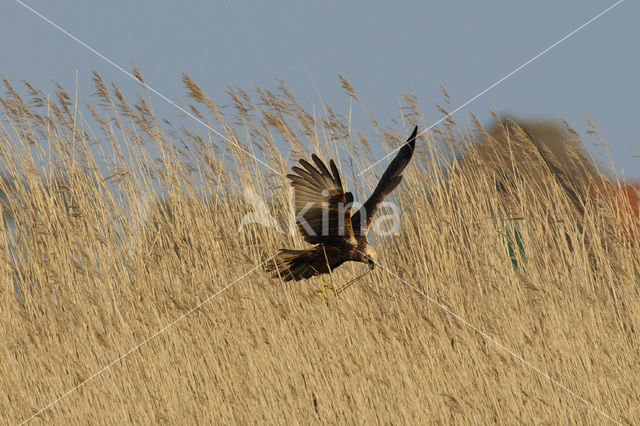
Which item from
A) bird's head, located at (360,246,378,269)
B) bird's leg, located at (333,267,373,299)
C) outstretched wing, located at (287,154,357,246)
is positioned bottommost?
bird's leg, located at (333,267,373,299)

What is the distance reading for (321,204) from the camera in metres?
3.76

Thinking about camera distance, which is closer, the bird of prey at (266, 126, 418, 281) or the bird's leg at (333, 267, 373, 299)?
the bird of prey at (266, 126, 418, 281)

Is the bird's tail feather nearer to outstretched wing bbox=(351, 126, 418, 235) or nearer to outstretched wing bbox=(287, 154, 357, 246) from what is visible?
outstretched wing bbox=(287, 154, 357, 246)

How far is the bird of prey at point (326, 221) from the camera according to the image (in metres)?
3.67

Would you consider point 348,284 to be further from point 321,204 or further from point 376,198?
point 321,204

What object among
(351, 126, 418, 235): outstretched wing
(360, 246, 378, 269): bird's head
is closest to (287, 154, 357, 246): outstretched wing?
(360, 246, 378, 269): bird's head

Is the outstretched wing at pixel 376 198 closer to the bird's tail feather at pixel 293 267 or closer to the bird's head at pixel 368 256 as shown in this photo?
the bird's head at pixel 368 256

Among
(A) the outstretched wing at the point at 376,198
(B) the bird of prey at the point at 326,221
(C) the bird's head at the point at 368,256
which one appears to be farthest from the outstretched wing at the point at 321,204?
(A) the outstretched wing at the point at 376,198

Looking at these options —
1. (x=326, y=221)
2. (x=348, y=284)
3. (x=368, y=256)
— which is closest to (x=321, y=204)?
(x=326, y=221)

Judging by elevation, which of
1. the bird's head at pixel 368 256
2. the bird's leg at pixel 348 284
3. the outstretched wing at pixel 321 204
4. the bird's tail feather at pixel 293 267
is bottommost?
the bird's leg at pixel 348 284

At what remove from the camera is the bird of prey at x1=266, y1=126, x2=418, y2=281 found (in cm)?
367

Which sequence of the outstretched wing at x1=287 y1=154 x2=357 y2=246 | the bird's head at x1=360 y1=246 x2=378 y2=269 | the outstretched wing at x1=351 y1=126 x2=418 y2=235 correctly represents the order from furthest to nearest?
the outstretched wing at x1=351 y1=126 x2=418 y2=235 < the bird's head at x1=360 y1=246 x2=378 y2=269 < the outstretched wing at x1=287 y1=154 x2=357 y2=246

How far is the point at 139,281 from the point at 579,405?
8.58 ft

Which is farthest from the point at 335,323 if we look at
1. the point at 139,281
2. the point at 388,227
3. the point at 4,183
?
the point at 4,183
